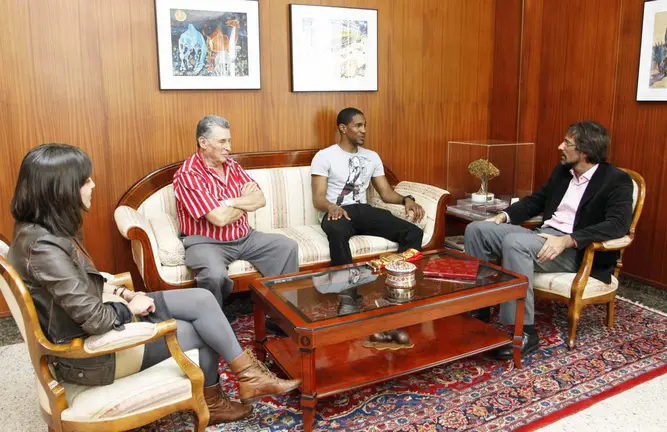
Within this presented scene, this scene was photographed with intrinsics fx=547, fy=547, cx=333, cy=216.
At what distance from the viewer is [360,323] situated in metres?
2.21

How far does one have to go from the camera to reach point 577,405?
240 centimetres

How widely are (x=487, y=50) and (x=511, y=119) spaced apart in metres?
0.64

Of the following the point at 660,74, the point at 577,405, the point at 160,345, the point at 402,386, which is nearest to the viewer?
the point at 160,345

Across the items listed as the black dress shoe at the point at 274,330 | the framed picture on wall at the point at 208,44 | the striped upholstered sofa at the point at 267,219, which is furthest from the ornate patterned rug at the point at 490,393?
the framed picture on wall at the point at 208,44

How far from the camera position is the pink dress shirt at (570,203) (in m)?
3.17

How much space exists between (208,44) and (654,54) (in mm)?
2990

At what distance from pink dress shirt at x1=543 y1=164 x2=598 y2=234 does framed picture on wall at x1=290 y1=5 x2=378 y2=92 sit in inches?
67.0

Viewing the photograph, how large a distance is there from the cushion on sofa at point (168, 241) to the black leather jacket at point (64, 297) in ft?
3.91

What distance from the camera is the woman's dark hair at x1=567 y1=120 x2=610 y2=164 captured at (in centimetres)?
309

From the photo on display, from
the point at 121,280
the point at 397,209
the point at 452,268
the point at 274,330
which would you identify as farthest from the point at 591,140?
the point at 121,280

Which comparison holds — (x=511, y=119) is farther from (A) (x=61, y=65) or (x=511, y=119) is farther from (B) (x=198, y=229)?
(A) (x=61, y=65)

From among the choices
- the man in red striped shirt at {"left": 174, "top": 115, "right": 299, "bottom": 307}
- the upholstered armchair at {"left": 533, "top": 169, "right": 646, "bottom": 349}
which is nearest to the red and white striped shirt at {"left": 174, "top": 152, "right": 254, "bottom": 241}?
the man in red striped shirt at {"left": 174, "top": 115, "right": 299, "bottom": 307}

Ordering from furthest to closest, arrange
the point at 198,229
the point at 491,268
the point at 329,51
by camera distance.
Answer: the point at 329,51, the point at 198,229, the point at 491,268

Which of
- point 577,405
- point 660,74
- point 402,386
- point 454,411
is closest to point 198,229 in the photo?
point 402,386
